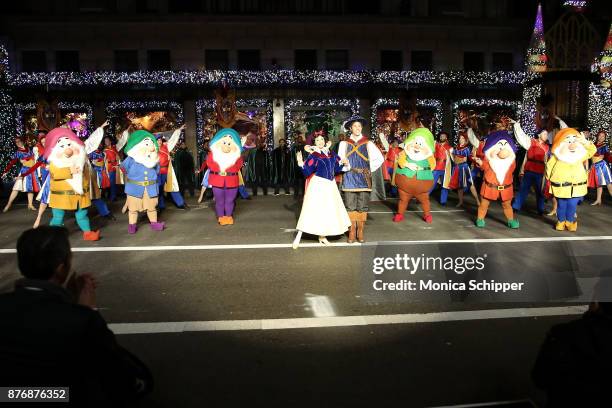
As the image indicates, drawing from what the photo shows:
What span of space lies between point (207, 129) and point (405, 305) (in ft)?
62.9

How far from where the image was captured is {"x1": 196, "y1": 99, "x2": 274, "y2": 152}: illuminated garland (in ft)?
75.2

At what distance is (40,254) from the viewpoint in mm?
2398

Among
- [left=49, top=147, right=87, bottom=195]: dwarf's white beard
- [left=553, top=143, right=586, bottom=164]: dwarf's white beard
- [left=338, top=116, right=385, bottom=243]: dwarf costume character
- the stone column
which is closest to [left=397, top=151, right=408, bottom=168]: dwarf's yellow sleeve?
[left=338, top=116, right=385, bottom=243]: dwarf costume character

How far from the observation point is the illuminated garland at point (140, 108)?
892 inches

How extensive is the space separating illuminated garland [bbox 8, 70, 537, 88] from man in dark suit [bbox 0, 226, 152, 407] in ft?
67.7

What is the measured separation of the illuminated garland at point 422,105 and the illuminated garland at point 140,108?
8.65 meters

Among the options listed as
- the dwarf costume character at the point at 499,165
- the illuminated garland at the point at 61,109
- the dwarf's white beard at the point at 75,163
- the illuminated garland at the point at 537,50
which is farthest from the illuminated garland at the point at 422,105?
the dwarf's white beard at the point at 75,163

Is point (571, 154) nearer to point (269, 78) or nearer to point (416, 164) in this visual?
point (416, 164)

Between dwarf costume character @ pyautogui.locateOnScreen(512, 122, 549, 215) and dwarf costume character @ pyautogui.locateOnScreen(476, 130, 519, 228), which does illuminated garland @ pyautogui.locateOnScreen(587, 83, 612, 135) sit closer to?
dwarf costume character @ pyautogui.locateOnScreen(512, 122, 549, 215)

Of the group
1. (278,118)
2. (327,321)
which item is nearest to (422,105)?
(278,118)

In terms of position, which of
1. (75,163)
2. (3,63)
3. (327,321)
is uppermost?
(3,63)

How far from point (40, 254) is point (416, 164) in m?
8.50

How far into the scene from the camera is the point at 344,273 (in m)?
6.66

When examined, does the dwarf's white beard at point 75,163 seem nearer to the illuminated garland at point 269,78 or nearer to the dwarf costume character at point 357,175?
the dwarf costume character at point 357,175
